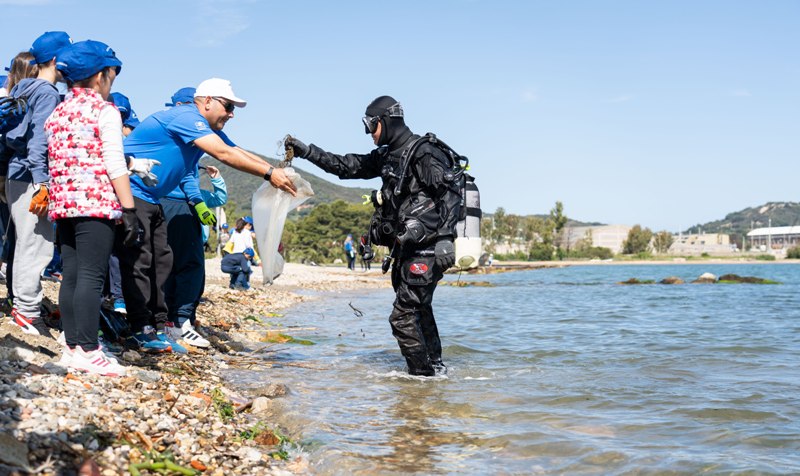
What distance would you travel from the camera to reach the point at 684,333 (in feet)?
37.7

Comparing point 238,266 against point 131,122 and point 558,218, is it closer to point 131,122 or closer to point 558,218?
point 131,122

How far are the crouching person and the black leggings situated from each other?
407 inches

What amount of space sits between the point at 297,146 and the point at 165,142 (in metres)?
1.17

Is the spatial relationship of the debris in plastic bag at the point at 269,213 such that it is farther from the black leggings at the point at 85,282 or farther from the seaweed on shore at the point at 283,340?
the black leggings at the point at 85,282

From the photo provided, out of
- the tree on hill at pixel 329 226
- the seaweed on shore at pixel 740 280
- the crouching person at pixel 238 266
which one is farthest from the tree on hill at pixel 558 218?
the crouching person at pixel 238 266

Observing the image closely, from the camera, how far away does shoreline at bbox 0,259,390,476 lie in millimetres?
3004

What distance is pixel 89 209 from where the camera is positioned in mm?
4273

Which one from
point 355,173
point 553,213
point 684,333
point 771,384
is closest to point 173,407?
point 355,173

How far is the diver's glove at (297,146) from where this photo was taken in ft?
20.0

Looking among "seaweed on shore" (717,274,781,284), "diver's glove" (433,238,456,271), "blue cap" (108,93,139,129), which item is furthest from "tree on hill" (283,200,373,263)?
"diver's glove" (433,238,456,271)

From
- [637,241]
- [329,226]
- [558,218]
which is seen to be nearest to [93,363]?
[329,226]

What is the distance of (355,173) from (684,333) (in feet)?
24.4

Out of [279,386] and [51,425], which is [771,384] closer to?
[279,386]

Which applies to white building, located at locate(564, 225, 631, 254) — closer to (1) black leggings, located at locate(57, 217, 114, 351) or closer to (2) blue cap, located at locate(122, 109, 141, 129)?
(2) blue cap, located at locate(122, 109, 141, 129)
